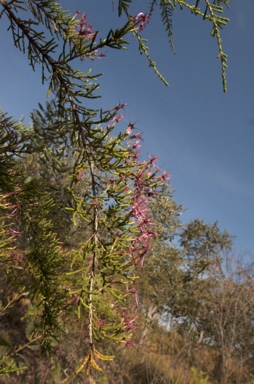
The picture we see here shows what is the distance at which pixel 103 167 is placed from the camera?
1.71m

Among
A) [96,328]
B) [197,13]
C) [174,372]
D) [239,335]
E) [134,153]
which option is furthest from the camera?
[239,335]

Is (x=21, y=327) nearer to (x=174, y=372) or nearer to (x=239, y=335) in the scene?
(x=174, y=372)

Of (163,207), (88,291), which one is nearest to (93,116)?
(88,291)

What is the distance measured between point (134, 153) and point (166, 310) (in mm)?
20421

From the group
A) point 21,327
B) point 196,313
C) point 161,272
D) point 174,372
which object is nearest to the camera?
point 21,327

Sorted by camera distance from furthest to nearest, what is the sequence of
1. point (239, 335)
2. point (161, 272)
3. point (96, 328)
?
point (161, 272)
point (239, 335)
point (96, 328)

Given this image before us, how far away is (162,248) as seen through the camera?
61.3 ft

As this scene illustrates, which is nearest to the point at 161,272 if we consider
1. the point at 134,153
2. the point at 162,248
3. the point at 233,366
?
the point at 162,248

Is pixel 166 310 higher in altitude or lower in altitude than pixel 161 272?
lower

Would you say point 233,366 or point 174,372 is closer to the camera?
point 174,372

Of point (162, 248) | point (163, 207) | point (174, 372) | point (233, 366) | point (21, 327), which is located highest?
point (163, 207)

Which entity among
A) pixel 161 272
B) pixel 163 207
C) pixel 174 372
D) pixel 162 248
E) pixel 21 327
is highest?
pixel 163 207

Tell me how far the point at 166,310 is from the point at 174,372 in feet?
31.5

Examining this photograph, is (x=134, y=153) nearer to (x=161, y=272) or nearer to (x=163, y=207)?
(x=161, y=272)
